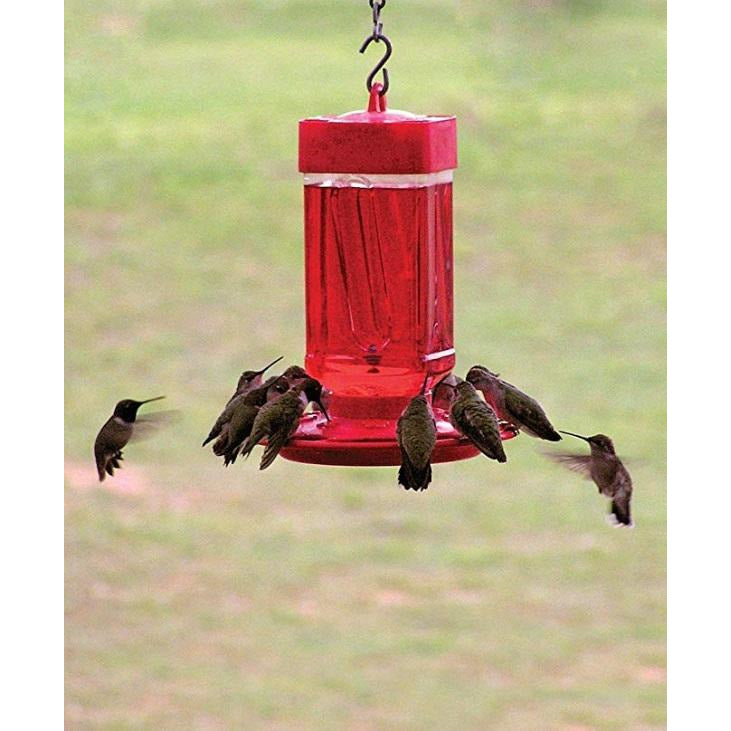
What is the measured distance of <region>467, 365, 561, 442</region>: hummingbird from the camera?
6.65ft

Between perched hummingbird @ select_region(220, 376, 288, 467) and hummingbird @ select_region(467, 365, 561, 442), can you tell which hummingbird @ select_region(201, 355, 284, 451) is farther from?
hummingbird @ select_region(467, 365, 561, 442)

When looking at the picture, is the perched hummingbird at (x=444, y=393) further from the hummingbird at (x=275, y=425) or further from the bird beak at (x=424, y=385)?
Result: the hummingbird at (x=275, y=425)

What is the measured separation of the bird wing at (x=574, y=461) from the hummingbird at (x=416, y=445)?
18.8 inches

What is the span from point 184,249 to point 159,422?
20.2ft

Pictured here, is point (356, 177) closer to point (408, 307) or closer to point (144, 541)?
point (408, 307)

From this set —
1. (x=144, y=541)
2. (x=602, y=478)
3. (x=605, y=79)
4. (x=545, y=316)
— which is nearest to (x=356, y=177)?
(x=602, y=478)

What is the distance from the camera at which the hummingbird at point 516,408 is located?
203cm

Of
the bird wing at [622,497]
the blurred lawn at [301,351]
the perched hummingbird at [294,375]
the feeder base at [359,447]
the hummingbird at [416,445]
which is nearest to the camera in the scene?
the hummingbird at [416,445]

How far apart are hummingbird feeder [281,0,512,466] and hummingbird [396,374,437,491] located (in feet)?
0.51

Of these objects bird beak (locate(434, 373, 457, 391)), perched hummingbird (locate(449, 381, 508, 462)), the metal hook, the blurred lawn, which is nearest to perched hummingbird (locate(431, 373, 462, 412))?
bird beak (locate(434, 373, 457, 391))

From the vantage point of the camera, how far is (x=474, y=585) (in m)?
7.20

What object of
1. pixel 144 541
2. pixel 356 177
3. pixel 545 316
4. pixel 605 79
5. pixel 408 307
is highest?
pixel 605 79

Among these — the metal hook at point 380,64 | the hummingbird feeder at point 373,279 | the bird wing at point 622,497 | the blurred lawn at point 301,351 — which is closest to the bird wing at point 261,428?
the hummingbird feeder at point 373,279

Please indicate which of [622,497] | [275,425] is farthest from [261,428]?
[622,497]
